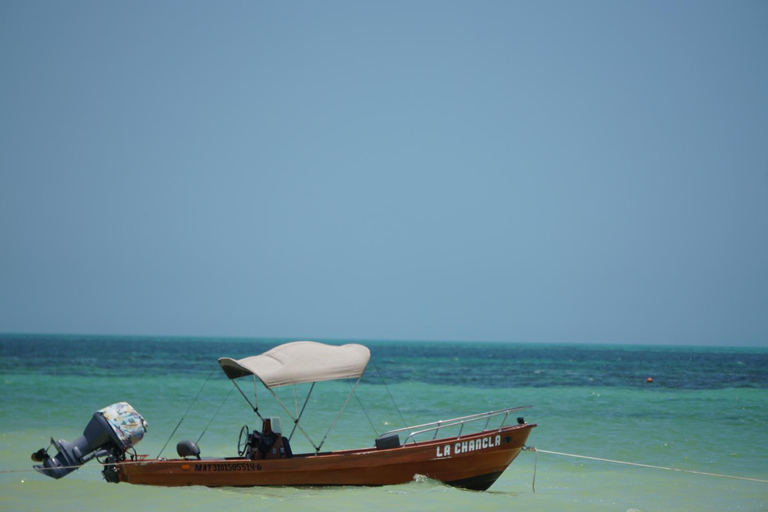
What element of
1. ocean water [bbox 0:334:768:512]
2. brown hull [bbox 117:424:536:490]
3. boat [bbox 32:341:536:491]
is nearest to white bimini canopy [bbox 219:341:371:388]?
boat [bbox 32:341:536:491]

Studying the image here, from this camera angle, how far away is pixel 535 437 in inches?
857

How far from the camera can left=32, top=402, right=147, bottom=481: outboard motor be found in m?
12.9

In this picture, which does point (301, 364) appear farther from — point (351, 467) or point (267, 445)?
point (351, 467)

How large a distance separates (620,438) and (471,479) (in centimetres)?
998

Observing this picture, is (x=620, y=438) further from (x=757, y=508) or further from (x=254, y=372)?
(x=254, y=372)

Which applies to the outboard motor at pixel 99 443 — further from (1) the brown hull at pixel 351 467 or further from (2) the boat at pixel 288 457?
(1) the brown hull at pixel 351 467

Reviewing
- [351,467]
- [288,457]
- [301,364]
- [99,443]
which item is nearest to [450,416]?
[351,467]

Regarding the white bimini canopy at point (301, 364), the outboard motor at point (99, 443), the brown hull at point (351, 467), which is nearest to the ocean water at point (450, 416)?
the brown hull at point (351, 467)

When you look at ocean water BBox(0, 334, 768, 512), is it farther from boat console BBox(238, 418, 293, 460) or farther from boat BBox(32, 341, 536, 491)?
boat console BBox(238, 418, 293, 460)

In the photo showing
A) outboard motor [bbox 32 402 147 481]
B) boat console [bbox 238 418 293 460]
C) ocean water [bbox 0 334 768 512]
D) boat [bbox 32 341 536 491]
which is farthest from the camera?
boat console [bbox 238 418 293 460]

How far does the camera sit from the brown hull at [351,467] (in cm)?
1298

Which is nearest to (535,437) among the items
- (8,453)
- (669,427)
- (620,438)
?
(620,438)

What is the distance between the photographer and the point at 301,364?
13188 mm

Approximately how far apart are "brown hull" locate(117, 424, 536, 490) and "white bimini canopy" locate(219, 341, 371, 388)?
1.39 m
